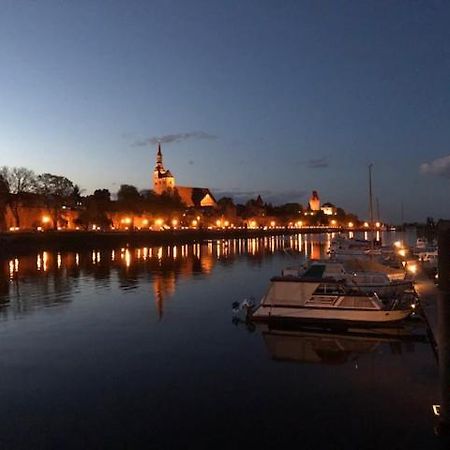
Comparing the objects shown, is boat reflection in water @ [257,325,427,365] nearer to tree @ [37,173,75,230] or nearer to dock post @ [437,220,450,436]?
dock post @ [437,220,450,436]

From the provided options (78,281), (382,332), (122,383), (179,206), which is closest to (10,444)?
(122,383)

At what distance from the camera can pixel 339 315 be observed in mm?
24438

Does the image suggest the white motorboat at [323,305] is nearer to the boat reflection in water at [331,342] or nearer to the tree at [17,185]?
the boat reflection in water at [331,342]

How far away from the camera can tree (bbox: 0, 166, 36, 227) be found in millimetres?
108875

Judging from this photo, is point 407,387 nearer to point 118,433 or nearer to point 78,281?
point 118,433

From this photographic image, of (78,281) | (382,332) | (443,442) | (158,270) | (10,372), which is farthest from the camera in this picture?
(158,270)

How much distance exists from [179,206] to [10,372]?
158954mm

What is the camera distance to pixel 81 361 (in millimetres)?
20125

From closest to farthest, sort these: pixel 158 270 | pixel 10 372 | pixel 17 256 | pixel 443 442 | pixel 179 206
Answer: pixel 443 442 < pixel 10 372 < pixel 158 270 < pixel 17 256 < pixel 179 206

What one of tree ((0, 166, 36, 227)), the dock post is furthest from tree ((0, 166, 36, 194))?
the dock post

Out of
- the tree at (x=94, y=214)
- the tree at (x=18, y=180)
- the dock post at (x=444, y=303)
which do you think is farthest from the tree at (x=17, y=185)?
the dock post at (x=444, y=303)

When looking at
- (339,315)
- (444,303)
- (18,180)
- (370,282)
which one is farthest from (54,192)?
(444,303)

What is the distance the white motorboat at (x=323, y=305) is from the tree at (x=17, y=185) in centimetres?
9345

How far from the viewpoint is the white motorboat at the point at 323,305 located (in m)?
24.4
